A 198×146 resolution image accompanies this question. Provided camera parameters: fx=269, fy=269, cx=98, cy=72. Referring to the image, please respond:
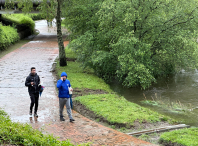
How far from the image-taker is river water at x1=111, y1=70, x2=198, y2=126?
11824 millimetres

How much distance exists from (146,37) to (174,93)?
374cm

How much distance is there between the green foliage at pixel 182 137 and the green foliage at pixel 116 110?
1.37 m

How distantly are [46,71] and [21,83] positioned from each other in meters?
3.26

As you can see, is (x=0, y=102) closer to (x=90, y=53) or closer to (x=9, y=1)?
(x=90, y=53)

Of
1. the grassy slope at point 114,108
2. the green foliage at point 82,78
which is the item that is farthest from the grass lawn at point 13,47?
the grassy slope at point 114,108

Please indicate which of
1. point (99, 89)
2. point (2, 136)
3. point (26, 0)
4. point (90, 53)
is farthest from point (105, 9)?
point (2, 136)

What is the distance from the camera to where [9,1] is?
18.4m

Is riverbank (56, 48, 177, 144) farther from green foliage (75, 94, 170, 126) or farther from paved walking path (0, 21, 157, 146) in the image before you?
paved walking path (0, 21, 157, 146)

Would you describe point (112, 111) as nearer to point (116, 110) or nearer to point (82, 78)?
point (116, 110)

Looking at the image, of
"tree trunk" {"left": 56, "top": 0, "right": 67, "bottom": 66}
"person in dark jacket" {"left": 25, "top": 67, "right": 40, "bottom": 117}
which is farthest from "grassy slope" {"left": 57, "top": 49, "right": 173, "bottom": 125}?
"tree trunk" {"left": 56, "top": 0, "right": 67, "bottom": 66}

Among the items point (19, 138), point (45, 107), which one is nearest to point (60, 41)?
point (45, 107)

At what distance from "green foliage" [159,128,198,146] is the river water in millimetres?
2218

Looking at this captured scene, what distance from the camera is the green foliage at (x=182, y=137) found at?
773cm

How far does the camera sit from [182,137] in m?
8.09
